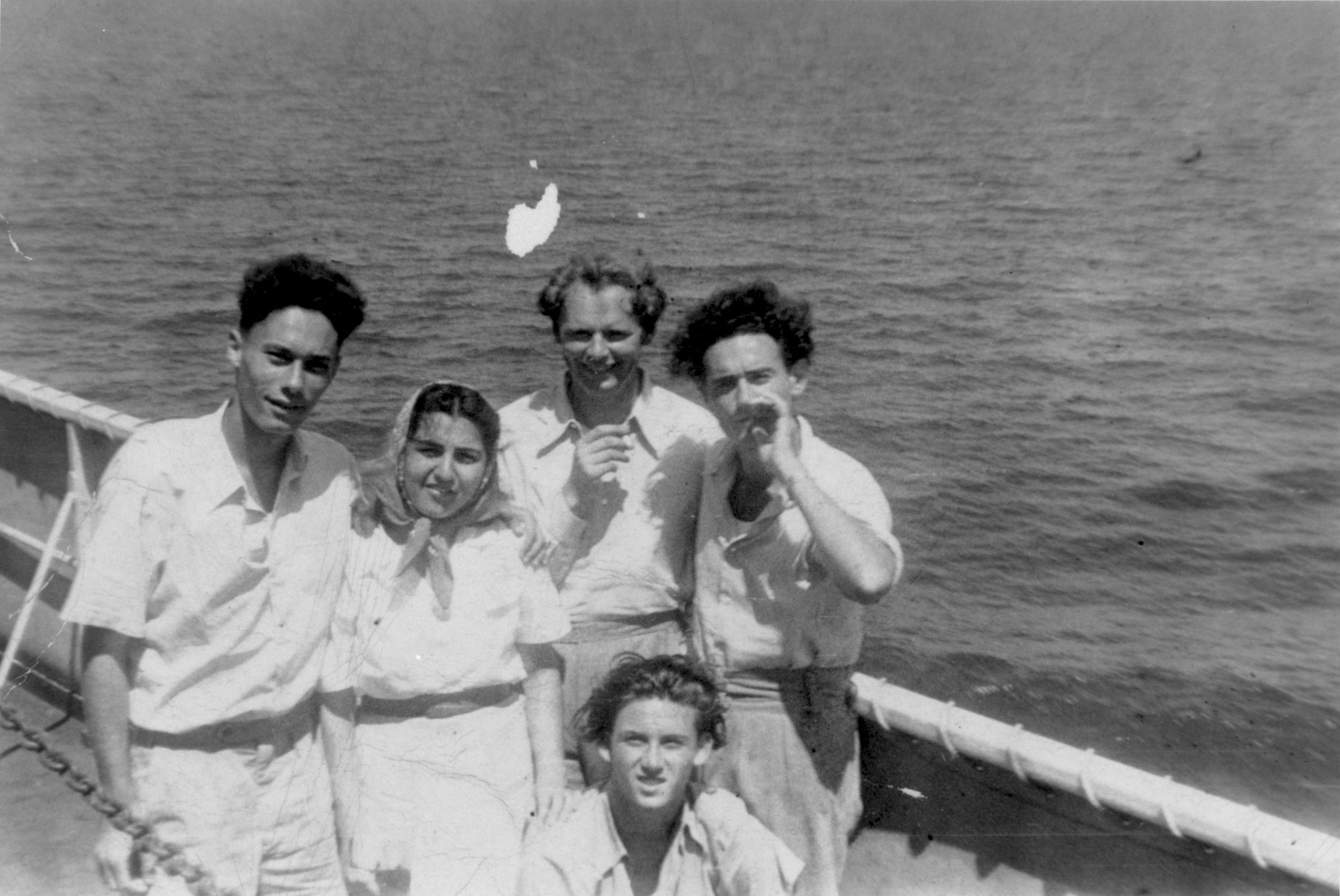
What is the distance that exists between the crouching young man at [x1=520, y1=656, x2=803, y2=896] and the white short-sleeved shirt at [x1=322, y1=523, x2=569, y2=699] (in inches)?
11.2

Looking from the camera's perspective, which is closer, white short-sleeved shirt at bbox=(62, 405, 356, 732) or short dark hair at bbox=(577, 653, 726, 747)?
white short-sleeved shirt at bbox=(62, 405, 356, 732)

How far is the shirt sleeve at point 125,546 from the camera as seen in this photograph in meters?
2.37

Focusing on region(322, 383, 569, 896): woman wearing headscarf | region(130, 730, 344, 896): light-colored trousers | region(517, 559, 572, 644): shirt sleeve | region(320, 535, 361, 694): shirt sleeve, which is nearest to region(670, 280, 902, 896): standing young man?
region(517, 559, 572, 644): shirt sleeve

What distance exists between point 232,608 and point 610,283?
128 cm

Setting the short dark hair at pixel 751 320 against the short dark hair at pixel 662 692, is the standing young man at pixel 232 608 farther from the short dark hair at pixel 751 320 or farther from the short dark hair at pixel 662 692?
the short dark hair at pixel 751 320

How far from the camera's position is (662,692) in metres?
2.77

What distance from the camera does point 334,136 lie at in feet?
78.8

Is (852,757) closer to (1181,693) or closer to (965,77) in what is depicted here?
(1181,693)

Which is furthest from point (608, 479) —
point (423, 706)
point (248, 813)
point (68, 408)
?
point (68, 408)

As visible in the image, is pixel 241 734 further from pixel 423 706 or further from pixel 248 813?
pixel 423 706

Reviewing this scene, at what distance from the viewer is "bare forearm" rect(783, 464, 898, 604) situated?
8.80 ft

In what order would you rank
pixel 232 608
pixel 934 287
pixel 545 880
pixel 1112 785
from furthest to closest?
pixel 934 287 < pixel 1112 785 < pixel 545 880 < pixel 232 608

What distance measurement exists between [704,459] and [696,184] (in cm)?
1956

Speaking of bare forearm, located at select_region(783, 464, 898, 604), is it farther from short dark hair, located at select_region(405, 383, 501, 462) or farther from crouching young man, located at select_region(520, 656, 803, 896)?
short dark hair, located at select_region(405, 383, 501, 462)
